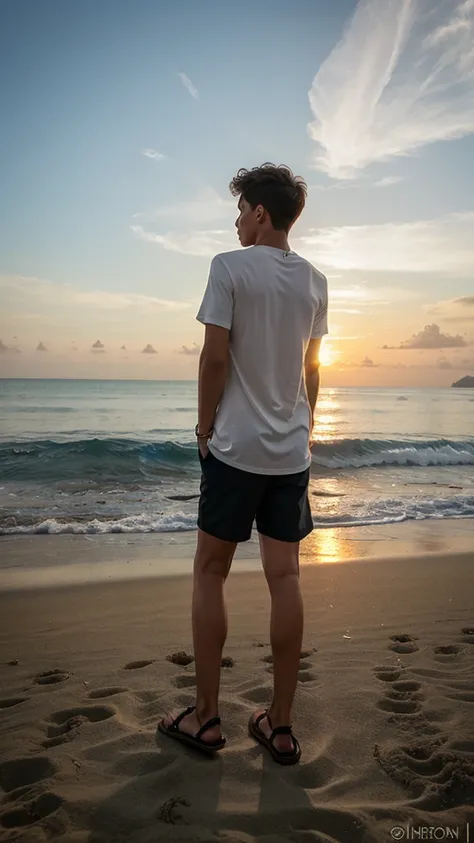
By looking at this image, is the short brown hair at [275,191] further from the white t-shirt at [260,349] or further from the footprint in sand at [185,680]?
the footprint in sand at [185,680]

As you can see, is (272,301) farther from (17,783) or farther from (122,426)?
(122,426)

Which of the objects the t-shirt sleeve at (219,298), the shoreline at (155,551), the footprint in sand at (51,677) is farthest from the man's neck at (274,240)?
the shoreline at (155,551)

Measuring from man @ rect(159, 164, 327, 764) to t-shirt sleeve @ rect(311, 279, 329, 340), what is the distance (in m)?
0.02

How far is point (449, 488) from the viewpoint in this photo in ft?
37.9

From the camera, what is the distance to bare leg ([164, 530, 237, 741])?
7.63ft

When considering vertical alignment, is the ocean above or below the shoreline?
below

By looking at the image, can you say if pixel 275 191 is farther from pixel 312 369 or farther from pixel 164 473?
pixel 164 473

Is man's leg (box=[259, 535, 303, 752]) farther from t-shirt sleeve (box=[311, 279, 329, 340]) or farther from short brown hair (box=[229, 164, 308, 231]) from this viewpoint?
Answer: short brown hair (box=[229, 164, 308, 231])

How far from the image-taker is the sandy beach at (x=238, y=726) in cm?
193

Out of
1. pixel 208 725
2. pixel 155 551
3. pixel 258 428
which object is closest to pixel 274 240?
pixel 258 428

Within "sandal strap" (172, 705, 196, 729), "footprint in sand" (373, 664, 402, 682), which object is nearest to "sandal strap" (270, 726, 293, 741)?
"sandal strap" (172, 705, 196, 729)

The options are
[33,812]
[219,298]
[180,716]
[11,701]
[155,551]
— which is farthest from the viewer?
[155,551]

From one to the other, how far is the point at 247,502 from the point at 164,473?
37.9 ft

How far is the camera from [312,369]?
2.56 meters
